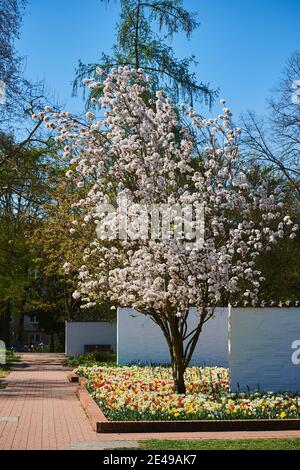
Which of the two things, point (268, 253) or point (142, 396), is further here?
point (268, 253)

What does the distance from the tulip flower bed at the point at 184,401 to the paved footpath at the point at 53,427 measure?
631mm

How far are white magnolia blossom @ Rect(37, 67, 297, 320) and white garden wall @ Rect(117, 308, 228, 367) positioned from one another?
28.4 ft

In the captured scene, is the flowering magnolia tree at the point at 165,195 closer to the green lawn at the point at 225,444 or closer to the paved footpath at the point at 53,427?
the paved footpath at the point at 53,427

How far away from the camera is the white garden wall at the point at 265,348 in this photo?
57.7ft

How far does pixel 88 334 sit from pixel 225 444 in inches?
1100

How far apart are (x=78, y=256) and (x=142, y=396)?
10230 millimetres

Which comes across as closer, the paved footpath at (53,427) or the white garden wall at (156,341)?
the paved footpath at (53,427)

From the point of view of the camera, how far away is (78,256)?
25297 mm

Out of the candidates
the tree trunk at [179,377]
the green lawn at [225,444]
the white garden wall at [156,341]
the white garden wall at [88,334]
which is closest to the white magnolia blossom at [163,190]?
the tree trunk at [179,377]

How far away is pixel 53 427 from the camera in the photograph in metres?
13.0
